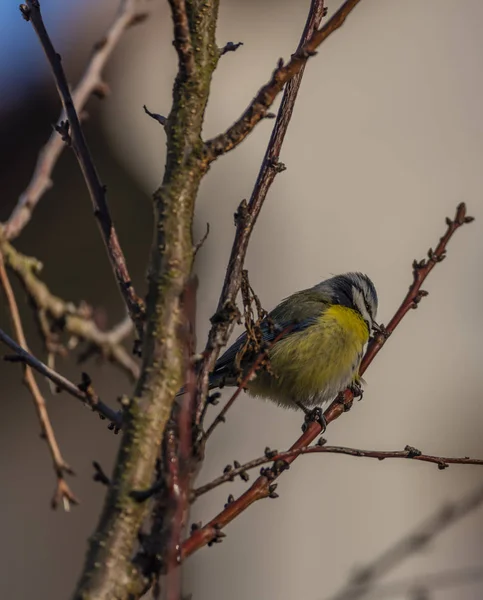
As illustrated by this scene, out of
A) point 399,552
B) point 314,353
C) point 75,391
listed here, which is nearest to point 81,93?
point 75,391

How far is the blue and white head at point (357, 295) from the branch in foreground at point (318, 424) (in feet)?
5.64

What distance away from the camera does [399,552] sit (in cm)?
220

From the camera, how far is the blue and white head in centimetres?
457

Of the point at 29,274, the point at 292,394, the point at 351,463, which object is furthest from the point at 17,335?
the point at 351,463

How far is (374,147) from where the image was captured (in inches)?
300

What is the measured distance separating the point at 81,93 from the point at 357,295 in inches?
110

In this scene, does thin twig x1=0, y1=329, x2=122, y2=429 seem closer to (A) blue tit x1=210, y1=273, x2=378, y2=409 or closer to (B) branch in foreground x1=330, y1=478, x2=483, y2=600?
(B) branch in foreground x1=330, y1=478, x2=483, y2=600

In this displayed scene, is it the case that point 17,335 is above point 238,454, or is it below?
below

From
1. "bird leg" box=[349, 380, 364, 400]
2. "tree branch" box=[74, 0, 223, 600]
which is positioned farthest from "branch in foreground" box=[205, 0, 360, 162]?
"bird leg" box=[349, 380, 364, 400]

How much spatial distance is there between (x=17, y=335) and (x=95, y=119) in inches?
232

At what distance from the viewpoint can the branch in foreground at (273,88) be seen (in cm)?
148

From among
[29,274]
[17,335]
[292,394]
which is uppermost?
[292,394]

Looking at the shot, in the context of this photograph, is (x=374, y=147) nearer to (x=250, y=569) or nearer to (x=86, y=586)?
(x=250, y=569)

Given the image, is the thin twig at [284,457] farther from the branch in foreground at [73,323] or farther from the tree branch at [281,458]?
the branch in foreground at [73,323]
